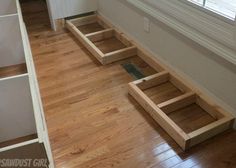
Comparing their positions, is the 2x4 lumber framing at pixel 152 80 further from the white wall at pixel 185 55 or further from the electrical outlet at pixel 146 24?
the electrical outlet at pixel 146 24

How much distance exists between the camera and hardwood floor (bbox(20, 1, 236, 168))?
66.3 inches

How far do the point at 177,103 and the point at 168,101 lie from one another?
7 cm

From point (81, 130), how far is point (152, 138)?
486 millimetres

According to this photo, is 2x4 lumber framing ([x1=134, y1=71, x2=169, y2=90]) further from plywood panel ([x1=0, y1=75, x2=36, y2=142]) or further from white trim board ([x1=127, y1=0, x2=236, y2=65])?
plywood panel ([x1=0, y1=75, x2=36, y2=142])

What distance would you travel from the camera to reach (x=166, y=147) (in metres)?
1.76

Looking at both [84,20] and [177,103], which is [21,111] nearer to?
[177,103]

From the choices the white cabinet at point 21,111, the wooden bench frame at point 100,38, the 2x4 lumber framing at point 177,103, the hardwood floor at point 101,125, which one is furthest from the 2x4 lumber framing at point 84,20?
the 2x4 lumber framing at point 177,103

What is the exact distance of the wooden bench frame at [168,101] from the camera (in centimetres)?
175

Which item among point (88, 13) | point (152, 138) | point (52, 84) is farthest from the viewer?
point (88, 13)

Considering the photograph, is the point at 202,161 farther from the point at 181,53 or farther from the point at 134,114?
the point at 181,53

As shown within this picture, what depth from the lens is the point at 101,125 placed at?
1940 mm

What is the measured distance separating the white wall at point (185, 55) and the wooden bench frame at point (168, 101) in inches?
2.3

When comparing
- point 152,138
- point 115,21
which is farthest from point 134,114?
point 115,21

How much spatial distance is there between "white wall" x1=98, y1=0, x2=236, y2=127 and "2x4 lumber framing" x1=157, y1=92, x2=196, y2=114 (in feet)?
0.40
